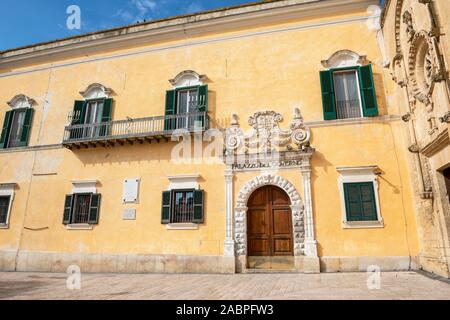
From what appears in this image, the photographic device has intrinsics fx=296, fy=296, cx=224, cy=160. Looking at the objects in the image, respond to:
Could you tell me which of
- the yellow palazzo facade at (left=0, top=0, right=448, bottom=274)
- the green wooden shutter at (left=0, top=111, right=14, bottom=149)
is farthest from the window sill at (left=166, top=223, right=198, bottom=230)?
the green wooden shutter at (left=0, top=111, right=14, bottom=149)

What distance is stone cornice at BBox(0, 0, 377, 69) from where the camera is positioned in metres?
11.6

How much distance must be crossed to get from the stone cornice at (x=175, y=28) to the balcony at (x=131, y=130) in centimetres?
387

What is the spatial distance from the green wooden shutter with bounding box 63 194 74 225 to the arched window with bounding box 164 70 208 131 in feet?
15.7

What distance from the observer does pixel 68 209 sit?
11719 millimetres

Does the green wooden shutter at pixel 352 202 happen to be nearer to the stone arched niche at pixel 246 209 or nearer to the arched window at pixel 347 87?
the stone arched niche at pixel 246 209

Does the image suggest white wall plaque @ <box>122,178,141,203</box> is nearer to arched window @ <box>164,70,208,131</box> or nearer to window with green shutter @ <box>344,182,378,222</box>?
arched window @ <box>164,70,208,131</box>

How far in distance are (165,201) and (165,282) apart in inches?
126

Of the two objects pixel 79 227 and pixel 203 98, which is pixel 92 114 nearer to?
pixel 79 227

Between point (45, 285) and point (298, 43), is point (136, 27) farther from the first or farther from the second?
point (45, 285)

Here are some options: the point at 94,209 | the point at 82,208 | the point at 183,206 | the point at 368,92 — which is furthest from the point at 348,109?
the point at 82,208

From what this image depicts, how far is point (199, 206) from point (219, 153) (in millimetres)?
2058

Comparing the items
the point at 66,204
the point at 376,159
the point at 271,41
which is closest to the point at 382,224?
the point at 376,159

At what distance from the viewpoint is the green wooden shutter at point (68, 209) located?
1161 cm

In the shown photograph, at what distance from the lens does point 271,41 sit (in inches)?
465
